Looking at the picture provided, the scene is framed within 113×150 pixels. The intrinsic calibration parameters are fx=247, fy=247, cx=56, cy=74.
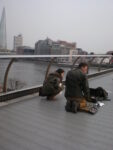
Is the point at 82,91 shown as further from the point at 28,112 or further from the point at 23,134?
the point at 23,134

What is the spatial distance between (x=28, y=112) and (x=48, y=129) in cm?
82

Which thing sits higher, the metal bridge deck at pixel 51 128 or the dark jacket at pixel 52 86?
the dark jacket at pixel 52 86

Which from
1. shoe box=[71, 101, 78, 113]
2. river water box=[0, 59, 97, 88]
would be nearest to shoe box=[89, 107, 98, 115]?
shoe box=[71, 101, 78, 113]

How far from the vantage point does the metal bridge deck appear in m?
2.88

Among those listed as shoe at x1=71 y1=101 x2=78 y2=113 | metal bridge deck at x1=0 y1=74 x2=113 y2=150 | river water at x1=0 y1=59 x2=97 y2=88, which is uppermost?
river water at x1=0 y1=59 x2=97 y2=88

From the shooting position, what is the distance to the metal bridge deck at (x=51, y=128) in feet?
9.46

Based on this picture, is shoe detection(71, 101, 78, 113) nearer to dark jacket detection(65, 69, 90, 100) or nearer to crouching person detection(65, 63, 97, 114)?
crouching person detection(65, 63, 97, 114)

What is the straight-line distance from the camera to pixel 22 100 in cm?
483

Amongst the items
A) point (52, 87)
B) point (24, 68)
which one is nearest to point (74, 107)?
point (52, 87)

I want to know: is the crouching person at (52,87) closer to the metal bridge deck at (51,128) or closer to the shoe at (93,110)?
the metal bridge deck at (51,128)

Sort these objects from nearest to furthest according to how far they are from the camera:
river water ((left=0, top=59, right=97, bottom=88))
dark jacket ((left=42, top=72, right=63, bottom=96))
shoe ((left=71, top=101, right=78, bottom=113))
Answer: shoe ((left=71, top=101, right=78, bottom=113)) → river water ((left=0, top=59, right=97, bottom=88)) → dark jacket ((left=42, top=72, right=63, bottom=96))

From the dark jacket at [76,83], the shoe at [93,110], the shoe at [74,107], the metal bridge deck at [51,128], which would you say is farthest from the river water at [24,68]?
the shoe at [93,110]

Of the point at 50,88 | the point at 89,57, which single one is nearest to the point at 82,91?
the point at 50,88

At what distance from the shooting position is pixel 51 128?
3.41 metres
